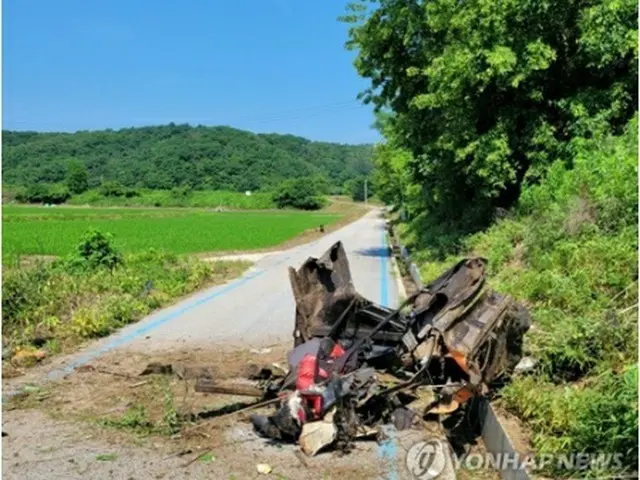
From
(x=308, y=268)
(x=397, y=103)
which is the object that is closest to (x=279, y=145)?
(x=397, y=103)

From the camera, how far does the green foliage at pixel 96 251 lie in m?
15.4

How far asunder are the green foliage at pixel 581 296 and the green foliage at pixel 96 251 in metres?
9.65

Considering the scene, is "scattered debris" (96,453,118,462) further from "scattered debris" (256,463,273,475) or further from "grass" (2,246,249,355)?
"grass" (2,246,249,355)

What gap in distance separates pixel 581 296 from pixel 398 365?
2365 mm

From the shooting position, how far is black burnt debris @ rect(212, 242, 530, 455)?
4.93 m

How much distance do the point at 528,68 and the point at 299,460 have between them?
35.7ft

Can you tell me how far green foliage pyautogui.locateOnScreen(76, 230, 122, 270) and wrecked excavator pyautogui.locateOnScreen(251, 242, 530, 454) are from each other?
420 inches

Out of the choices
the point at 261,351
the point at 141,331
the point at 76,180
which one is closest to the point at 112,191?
the point at 76,180

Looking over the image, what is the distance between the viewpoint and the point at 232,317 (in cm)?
1116

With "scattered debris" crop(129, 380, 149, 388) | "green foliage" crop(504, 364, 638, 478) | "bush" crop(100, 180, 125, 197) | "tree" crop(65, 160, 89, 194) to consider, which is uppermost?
"tree" crop(65, 160, 89, 194)

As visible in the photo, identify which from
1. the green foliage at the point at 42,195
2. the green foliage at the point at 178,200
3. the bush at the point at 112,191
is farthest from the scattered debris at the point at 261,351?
the bush at the point at 112,191

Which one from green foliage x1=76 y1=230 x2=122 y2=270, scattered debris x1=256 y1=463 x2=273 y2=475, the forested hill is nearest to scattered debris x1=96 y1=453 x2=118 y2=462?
scattered debris x1=256 y1=463 x2=273 y2=475

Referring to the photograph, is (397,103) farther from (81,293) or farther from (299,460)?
(299,460)

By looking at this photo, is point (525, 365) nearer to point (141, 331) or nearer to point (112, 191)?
point (141, 331)
